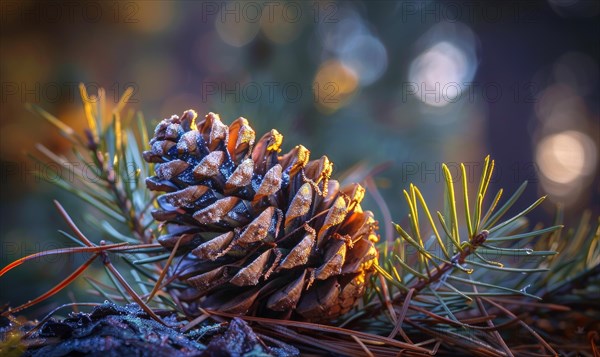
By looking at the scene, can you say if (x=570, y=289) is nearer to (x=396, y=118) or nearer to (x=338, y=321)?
(x=338, y=321)

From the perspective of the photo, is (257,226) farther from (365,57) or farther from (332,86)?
(365,57)

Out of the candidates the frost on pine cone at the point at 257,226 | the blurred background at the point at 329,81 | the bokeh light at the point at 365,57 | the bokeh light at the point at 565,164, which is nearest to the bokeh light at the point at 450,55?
the blurred background at the point at 329,81

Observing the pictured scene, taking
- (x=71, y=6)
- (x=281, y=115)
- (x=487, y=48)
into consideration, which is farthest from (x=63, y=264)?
(x=487, y=48)

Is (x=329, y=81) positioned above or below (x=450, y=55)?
below

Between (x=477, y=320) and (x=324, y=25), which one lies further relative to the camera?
(x=324, y=25)

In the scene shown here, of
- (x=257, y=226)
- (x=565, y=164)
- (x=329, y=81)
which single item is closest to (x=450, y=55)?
(x=565, y=164)
